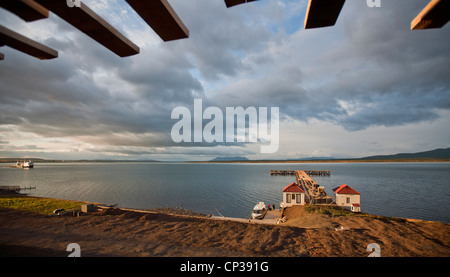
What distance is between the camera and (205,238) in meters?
7.70

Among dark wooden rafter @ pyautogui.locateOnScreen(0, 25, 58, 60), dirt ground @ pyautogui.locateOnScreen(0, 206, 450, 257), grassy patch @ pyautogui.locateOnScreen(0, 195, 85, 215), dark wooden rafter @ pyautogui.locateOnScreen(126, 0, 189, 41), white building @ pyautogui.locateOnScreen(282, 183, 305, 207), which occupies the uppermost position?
dark wooden rafter @ pyautogui.locateOnScreen(126, 0, 189, 41)

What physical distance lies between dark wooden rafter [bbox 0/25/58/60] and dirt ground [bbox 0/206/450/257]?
4612 millimetres

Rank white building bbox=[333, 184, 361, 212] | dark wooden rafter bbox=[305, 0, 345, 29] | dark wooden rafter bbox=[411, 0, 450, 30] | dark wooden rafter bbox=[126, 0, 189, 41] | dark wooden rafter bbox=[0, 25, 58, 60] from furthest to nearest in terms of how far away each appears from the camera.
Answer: white building bbox=[333, 184, 361, 212] → dark wooden rafter bbox=[0, 25, 58, 60] → dark wooden rafter bbox=[126, 0, 189, 41] → dark wooden rafter bbox=[305, 0, 345, 29] → dark wooden rafter bbox=[411, 0, 450, 30]

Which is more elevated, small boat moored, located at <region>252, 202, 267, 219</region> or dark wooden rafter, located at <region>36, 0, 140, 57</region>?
dark wooden rafter, located at <region>36, 0, 140, 57</region>

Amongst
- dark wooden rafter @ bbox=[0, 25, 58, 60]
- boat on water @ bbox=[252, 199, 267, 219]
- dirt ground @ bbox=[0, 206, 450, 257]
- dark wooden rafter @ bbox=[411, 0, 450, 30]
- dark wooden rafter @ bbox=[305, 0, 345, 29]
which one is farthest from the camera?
boat on water @ bbox=[252, 199, 267, 219]

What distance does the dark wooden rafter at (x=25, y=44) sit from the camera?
2.04m

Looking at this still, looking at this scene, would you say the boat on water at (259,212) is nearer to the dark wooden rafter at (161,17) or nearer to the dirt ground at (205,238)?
the dirt ground at (205,238)

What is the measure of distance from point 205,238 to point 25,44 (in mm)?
Answer: 7569

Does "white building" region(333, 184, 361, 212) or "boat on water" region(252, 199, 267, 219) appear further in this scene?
"boat on water" region(252, 199, 267, 219)

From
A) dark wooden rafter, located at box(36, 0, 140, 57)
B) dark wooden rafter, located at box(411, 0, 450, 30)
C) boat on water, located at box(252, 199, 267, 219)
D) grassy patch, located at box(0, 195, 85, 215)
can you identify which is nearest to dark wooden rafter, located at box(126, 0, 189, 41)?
dark wooden rafter, located at box(36, 0, 140, 57)

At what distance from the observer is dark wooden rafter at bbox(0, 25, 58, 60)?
2.04 metres

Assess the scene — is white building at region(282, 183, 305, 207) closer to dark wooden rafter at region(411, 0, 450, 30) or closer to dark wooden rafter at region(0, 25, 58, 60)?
dark wooden rafter at region(411, 0, 450, 30)

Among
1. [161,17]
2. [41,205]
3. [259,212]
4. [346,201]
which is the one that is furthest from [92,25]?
[346,201]

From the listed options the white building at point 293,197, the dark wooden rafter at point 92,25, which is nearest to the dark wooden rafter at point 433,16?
the dark wooden rafter at point 92,25
